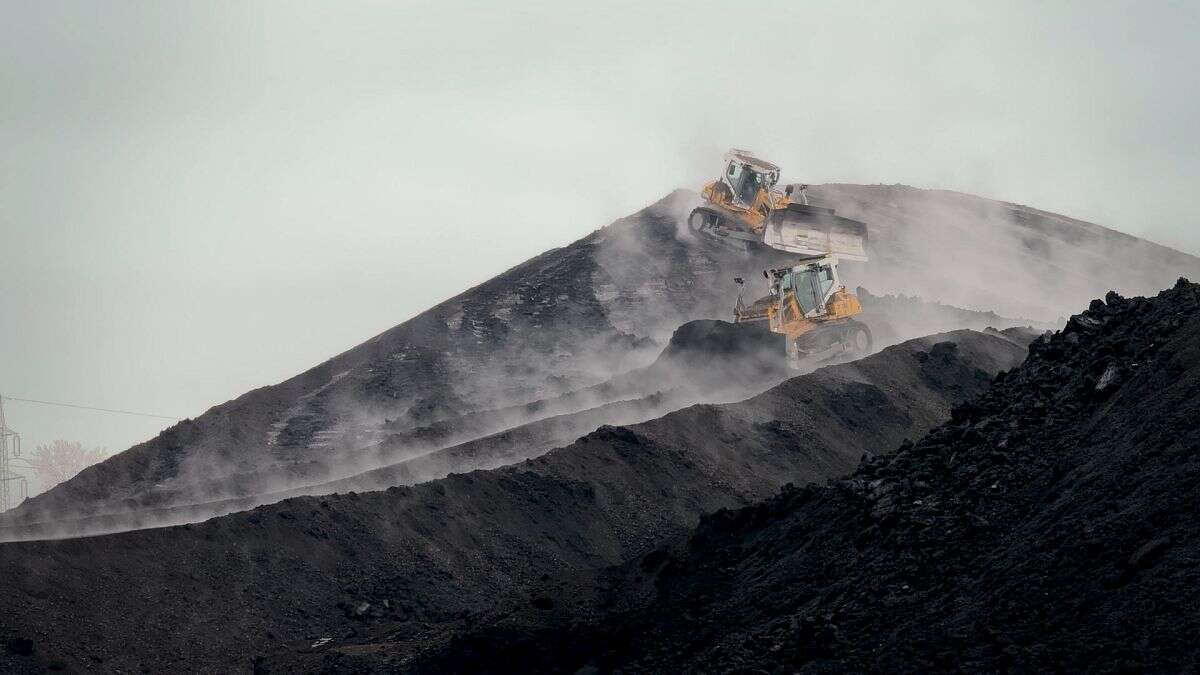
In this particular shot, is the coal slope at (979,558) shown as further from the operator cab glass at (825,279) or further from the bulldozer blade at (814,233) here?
the bulldozer blade at (814,233)

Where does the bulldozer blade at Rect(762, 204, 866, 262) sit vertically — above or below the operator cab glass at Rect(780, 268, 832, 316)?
above

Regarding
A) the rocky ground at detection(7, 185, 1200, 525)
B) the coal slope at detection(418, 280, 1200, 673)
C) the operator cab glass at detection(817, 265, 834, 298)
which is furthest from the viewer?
the rocky ground at detection(7, 185, 1200, 525)

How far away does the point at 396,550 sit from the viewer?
835 inches

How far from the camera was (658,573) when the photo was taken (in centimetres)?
1590

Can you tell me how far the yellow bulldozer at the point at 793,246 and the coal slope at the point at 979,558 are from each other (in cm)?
1304

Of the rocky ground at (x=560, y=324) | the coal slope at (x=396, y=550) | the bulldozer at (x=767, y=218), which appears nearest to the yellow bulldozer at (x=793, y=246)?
the bulldozer at (x=767, y=218)

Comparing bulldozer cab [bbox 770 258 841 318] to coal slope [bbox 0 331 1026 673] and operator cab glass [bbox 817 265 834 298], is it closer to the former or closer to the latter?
operator cab glass [bbox 817 265 834 298]

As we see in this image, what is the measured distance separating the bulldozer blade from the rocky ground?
3.74m

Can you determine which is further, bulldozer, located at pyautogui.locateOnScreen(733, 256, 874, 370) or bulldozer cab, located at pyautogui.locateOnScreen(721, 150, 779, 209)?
bulldozer cab, located at pyautogui.locateOnScreen(721, 150, 779, 209)

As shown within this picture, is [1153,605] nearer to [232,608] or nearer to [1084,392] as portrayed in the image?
[1084,392]

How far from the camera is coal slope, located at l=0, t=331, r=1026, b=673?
18.5 m

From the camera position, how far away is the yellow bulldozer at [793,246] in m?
29.1

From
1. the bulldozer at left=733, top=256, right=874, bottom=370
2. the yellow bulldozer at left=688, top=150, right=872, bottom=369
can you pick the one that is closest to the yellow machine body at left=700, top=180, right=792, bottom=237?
the yellow bulldozer at left=688, top=150, right=872, bottom=369

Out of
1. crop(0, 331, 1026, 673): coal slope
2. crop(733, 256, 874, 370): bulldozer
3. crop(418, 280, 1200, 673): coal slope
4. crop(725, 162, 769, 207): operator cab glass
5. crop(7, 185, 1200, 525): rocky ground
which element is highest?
crop(725, 162, 769, 207): operator cab glass
